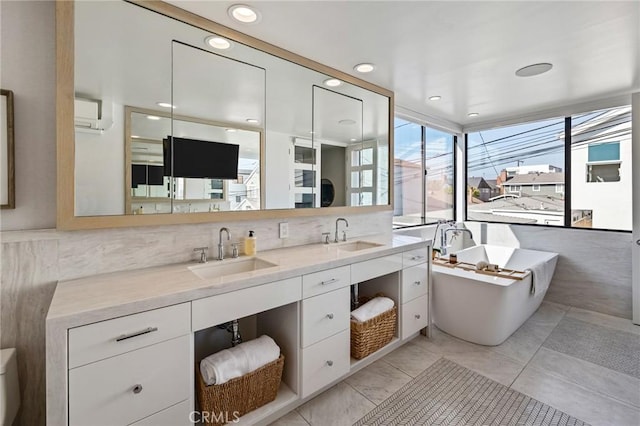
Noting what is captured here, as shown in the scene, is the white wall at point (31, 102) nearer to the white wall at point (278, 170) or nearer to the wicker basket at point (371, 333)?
the white wall at point (278, 170)

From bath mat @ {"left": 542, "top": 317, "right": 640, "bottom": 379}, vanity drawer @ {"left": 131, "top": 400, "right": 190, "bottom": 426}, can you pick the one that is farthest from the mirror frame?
bath mat @ {"left": 542, "top": 317, "right": 640, "bottom": 379}

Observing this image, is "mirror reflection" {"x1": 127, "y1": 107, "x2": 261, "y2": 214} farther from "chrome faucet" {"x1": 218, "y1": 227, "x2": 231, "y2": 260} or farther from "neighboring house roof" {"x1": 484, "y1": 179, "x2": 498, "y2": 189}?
"neighboring house roof" {"x1": 484, "y1": 179, "x2": 498, "y2": 189}

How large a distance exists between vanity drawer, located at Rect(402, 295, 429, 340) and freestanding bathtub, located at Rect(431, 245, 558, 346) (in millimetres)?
234

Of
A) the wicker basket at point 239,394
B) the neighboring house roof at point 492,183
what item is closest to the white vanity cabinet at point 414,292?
the wicker basket at point 239,394

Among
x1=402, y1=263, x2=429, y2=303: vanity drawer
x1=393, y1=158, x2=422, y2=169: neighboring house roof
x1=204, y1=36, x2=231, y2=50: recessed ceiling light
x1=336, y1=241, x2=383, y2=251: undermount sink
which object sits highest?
x1=204, y1=36, x2=231, y2=50: recessed ceiling light

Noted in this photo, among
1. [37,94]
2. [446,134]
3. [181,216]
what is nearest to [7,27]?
[37,94]

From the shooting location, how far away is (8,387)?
1230mm

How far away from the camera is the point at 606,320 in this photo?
10.5ft

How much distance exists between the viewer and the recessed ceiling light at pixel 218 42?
1849 millimetres

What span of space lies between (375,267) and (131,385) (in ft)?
5.22

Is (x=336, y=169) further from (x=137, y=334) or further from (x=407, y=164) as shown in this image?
(x=137, y=334)

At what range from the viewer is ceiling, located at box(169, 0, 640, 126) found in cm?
169

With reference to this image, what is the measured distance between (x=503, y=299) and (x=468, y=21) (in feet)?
7.11

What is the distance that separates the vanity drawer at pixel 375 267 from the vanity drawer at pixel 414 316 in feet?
1.37
